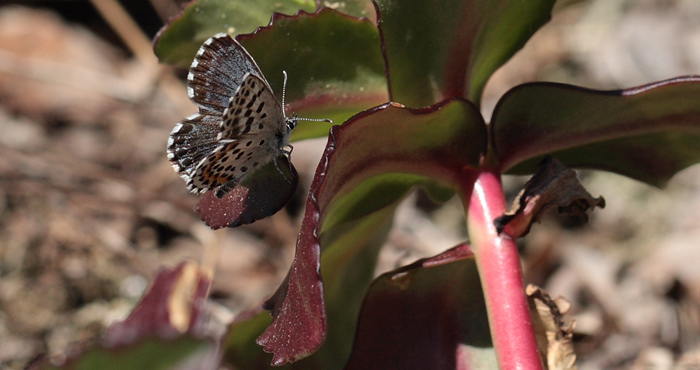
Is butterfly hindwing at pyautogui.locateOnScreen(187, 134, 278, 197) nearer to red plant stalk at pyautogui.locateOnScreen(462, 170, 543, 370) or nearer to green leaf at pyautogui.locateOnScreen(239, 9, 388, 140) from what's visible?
green leaf at pyautogui.locateOnScreen(239, 9, 388, 140)

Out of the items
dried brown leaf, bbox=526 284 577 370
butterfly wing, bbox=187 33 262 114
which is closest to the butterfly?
butterfly wing, bbox=187 33 262 114

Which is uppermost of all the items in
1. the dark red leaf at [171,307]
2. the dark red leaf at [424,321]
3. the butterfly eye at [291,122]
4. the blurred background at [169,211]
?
the butterfly eye at [291,122]

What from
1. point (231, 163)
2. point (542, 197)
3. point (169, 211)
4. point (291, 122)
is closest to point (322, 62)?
point (291, 122)

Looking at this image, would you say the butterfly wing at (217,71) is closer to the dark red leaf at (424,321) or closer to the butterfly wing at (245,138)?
the butterfly wing at (245,138)

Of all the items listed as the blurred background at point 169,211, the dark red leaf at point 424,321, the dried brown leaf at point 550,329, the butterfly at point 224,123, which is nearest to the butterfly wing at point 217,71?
the butterfly at point 224,123

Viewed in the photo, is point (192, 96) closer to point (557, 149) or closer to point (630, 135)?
point (557, 149)

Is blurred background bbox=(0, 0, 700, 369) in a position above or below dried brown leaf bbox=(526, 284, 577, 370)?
below

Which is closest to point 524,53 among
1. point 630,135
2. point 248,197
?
point 630,135
